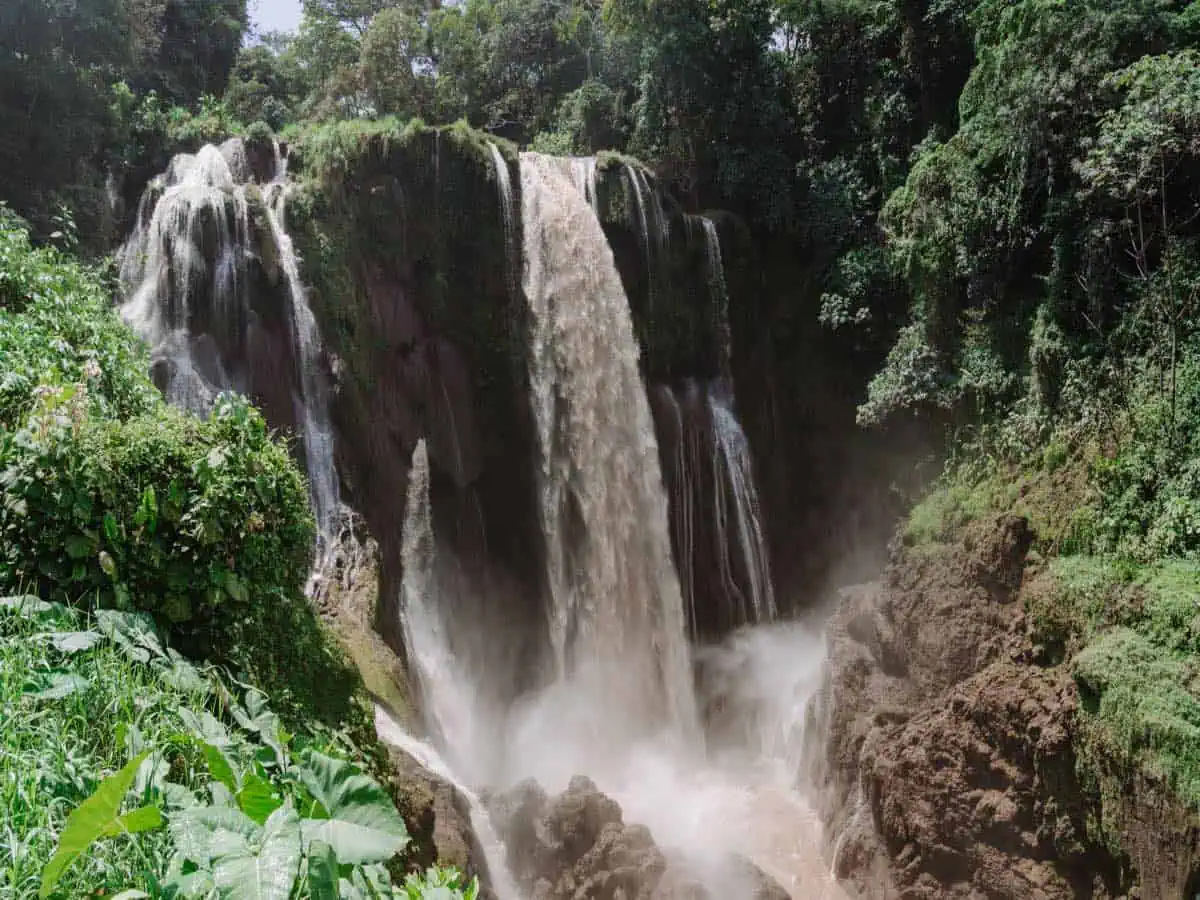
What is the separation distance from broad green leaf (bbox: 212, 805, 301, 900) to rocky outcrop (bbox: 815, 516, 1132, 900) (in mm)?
7622

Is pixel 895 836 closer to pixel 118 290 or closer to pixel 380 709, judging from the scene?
pixel 380 709

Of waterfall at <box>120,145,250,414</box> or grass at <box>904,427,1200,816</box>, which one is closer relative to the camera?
grass at <box>904,427,1200,816</box>

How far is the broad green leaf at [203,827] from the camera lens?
2041 millimetres

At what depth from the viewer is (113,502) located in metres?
3.84

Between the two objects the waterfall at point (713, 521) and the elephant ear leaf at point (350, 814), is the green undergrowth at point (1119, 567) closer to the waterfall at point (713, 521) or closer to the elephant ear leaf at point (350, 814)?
the waterfall at point (713, 521)

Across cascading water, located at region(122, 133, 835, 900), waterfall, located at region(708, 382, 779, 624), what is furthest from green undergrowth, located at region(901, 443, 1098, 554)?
waterfall, located at region(708, 382, 779, 624)

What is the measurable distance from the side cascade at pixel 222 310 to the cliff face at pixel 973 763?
7557 millimetres

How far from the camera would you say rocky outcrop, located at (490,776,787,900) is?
7.84 m

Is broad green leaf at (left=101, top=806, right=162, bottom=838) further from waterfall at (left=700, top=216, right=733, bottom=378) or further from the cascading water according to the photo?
waterfall at (left=700, top=216, right=733, bottom=378)

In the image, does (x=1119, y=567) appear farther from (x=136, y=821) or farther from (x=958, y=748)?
(x=136, y=821)

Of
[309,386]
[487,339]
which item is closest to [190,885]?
[309,386]

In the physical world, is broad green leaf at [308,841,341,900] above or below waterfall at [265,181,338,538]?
below

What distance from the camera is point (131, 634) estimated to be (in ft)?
→ 11.2

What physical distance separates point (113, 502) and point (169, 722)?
1.40 meters
